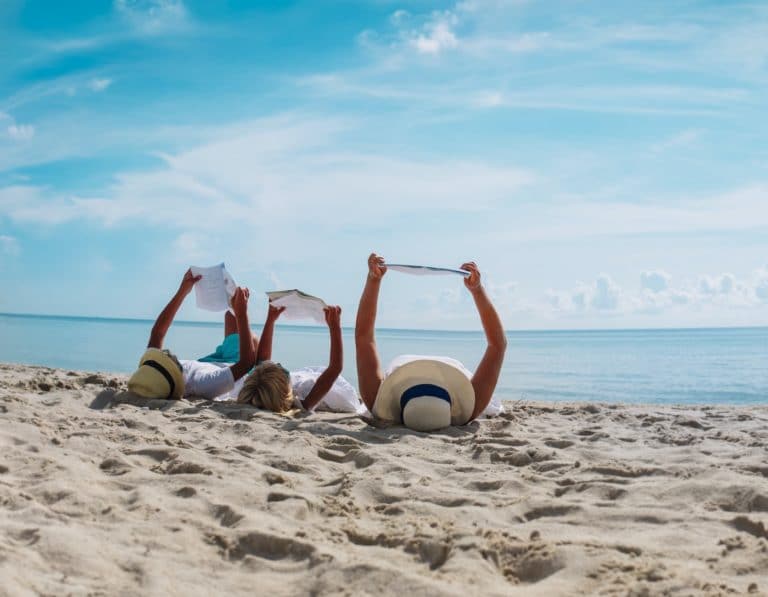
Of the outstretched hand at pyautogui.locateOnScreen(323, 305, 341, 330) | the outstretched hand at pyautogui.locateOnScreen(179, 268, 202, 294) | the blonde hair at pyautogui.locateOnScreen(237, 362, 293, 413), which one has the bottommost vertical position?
the blonde hair at pyautogui.locateOnScreen(237, 362, 293, 413)

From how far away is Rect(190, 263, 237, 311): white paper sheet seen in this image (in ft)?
23.2

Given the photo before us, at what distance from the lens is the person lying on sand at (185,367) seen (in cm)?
654

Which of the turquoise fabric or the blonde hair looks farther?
the turquoise fabric

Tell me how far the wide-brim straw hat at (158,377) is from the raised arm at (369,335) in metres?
1.79

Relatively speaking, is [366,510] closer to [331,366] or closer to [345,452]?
[345,452]

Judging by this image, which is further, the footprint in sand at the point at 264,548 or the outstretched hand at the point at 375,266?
the outstretched hand at the point at 375,266

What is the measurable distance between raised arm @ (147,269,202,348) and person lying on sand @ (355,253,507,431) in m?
2.00

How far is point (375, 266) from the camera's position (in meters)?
6.04

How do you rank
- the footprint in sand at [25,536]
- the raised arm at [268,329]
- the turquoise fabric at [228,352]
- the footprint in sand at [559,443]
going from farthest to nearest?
the turquoise fabric at [228,352]
the raised arm at [268,329]
the footprint in sand at [559,443]
the footprint in sand at [25,536]

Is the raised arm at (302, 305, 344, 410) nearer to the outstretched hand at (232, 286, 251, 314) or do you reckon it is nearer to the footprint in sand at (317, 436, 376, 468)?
the outstretched hand at (232, 286, 251, 314)

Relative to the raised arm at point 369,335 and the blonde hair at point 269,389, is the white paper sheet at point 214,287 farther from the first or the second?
the raised arm at point 369,335

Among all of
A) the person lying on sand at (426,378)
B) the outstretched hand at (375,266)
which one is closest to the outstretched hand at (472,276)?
the person lying on sand at (426,378)

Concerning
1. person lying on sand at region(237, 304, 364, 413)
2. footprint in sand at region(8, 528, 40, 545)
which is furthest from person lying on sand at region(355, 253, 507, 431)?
footprint in sand at region(8, 528, 40, 545)

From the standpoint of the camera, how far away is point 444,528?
304 cm
